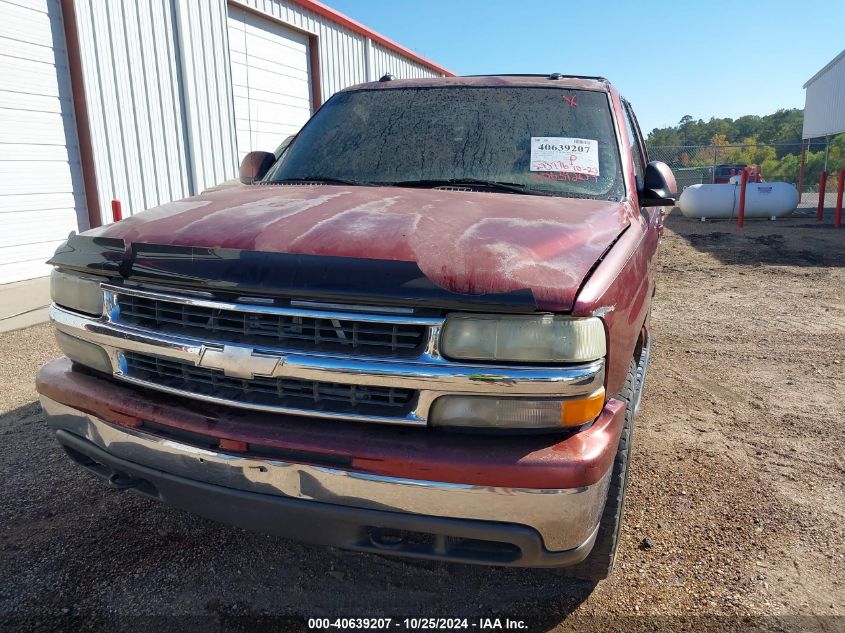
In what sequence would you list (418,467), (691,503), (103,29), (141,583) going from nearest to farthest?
1. (418,467)
2. (141,583)
3. (691,503)
4. (103,29)

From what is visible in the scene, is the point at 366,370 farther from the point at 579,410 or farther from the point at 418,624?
the point at 418,624

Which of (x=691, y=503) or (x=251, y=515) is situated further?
(x=691, y=503)

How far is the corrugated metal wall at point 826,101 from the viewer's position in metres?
28.7

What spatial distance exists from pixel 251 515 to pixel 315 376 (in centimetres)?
49

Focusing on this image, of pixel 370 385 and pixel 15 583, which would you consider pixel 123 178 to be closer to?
pixel 15 583

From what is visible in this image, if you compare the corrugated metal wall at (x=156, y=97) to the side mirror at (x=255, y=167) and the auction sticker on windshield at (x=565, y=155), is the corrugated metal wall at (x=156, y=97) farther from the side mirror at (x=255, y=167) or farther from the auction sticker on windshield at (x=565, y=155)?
the auction sticker on windshield at (x=565, y=155)

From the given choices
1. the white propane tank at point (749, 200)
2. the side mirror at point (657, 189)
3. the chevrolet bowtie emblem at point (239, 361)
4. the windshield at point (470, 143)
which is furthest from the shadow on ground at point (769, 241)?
the chevrolet bowtie emblem at point (239, 361)

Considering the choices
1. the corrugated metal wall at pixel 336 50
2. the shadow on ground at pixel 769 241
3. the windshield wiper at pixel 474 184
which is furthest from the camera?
the corrugated metal wall at pixel 336 50

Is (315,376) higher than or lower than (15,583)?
higher

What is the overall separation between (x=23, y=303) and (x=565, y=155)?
629cm

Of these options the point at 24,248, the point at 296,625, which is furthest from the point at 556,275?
the point at 24,248

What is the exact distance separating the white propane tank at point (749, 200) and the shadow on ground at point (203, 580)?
1585 cm

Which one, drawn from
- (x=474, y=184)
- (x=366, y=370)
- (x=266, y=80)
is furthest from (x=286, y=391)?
(x=266, y=80)

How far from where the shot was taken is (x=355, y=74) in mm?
14531
